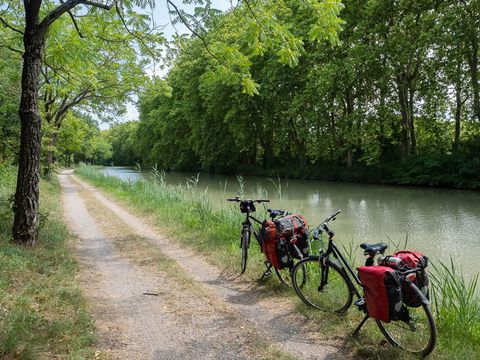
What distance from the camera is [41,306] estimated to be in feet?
14.6

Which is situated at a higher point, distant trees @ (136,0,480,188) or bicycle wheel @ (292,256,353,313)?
distant trees @ (136,0,480,188)

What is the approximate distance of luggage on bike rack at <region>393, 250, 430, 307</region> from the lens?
3.44 m

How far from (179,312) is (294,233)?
5.64 ft

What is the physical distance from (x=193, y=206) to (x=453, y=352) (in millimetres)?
8499

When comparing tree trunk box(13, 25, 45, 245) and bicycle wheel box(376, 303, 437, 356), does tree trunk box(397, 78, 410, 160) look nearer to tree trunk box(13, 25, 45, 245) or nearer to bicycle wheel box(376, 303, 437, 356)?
tree trunk box(13, 25, 45, 245)

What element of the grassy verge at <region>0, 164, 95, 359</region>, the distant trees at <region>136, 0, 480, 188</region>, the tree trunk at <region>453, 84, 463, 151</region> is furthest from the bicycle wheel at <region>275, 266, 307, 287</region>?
the tree trunk at <region>453, 84, 463, 151</region>

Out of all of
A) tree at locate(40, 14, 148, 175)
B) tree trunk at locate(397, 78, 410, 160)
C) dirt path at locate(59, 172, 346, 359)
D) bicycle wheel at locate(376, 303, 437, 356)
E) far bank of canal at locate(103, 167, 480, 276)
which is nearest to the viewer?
bicycle wheel at locate(376, 303, 437, 356)

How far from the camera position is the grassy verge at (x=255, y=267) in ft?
12.5

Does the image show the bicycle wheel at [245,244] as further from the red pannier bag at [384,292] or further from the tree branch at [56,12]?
the tree branch at [56,12]

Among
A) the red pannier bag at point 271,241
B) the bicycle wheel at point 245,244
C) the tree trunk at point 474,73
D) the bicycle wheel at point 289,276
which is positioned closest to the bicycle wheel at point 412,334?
the bicycle wheel at point 289,276

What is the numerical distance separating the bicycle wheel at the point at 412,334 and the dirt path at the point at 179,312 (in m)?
0.52

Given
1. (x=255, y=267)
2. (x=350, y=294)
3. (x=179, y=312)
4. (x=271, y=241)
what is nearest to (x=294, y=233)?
(x=271, y=241)

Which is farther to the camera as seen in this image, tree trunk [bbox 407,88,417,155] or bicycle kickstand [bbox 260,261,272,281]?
tree trunk [bbox 407,88,417,155]

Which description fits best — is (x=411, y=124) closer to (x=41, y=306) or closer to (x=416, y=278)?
(x=416, y=278)
